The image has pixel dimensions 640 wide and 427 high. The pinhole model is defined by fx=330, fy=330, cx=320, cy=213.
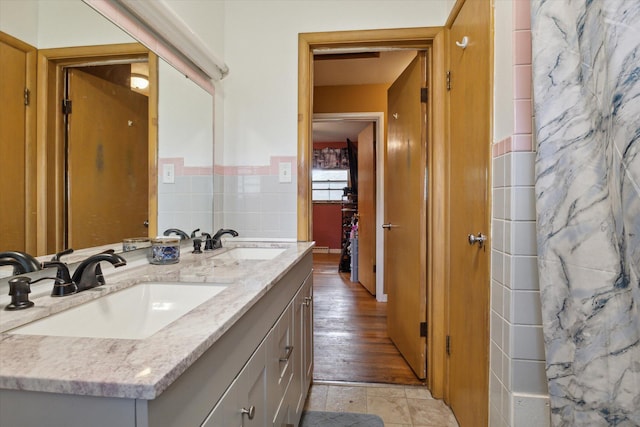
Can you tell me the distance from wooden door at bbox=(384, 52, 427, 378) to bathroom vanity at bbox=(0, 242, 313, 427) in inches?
43.0

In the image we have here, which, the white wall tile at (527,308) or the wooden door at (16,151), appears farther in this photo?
the white wall tile at (527,308)

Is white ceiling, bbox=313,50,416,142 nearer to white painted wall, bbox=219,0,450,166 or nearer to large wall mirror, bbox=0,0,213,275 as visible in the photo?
white painted wall, bbox=219,0,450,166

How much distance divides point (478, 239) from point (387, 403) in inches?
42.8

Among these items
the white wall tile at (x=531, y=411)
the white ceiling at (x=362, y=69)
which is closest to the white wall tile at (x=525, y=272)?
the white wall tile at (x=531, y=411)

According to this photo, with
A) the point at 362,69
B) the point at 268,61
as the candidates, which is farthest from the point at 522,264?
the point at 362,69

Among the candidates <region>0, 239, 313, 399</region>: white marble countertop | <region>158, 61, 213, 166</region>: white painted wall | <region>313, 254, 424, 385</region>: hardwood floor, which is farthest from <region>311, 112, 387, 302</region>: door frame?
<region>0, 239, 313, 399</region>: white marble countertop

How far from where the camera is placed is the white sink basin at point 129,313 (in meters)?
0.71

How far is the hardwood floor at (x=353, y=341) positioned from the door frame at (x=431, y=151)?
1.09 ft

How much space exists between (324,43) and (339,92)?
171 centimetres

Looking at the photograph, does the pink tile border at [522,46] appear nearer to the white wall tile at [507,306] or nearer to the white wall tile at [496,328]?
the white wall tile at [507,306]

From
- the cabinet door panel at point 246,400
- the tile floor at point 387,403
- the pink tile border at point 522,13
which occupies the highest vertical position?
the pink tile border at point 522,13

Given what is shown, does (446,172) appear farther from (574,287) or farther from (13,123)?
(13,123)

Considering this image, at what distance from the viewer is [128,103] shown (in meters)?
1.24

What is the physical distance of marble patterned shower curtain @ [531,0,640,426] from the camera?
70 cm
